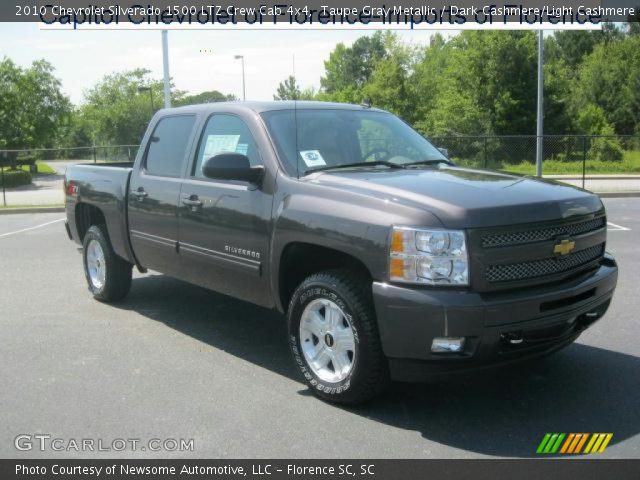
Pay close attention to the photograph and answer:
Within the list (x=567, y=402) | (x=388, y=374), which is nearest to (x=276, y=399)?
(x=388, y=374)

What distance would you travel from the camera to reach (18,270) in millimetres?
9352

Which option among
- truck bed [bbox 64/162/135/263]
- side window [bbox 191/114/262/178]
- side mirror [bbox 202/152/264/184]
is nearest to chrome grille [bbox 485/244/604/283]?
side mirror [bbox 202/152/264/184]

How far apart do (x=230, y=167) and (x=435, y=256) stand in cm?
Result: 168

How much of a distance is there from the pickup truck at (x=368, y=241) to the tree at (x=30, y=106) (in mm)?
49443

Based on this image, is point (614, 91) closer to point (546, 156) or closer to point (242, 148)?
point (546, 156)

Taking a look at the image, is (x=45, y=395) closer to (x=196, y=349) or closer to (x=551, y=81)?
(x=196, y=349)

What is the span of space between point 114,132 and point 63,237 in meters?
51.9

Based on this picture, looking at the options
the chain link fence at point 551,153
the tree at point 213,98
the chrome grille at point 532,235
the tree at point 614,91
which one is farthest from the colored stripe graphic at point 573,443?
the tree at point 614,91

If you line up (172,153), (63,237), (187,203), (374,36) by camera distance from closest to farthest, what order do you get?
(187,203) → (172,153) → (63,237) → (374,36)

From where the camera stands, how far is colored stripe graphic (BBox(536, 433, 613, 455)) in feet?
12.2

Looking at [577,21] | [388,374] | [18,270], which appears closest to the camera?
[388,374]

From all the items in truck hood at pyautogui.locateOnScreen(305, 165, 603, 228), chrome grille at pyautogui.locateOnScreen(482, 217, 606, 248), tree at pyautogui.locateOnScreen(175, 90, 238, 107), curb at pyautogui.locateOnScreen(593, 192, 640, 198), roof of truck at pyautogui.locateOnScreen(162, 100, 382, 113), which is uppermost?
tree at pyautogui.locateOnScreen(175, 90, 238, 107)

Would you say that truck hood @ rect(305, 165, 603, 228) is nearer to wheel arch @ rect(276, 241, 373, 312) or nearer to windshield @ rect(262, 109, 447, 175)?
windshield @ rect(262, 109, 447, 175)

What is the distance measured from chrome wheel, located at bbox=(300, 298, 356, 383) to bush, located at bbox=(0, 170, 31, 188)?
3059 centimetres
